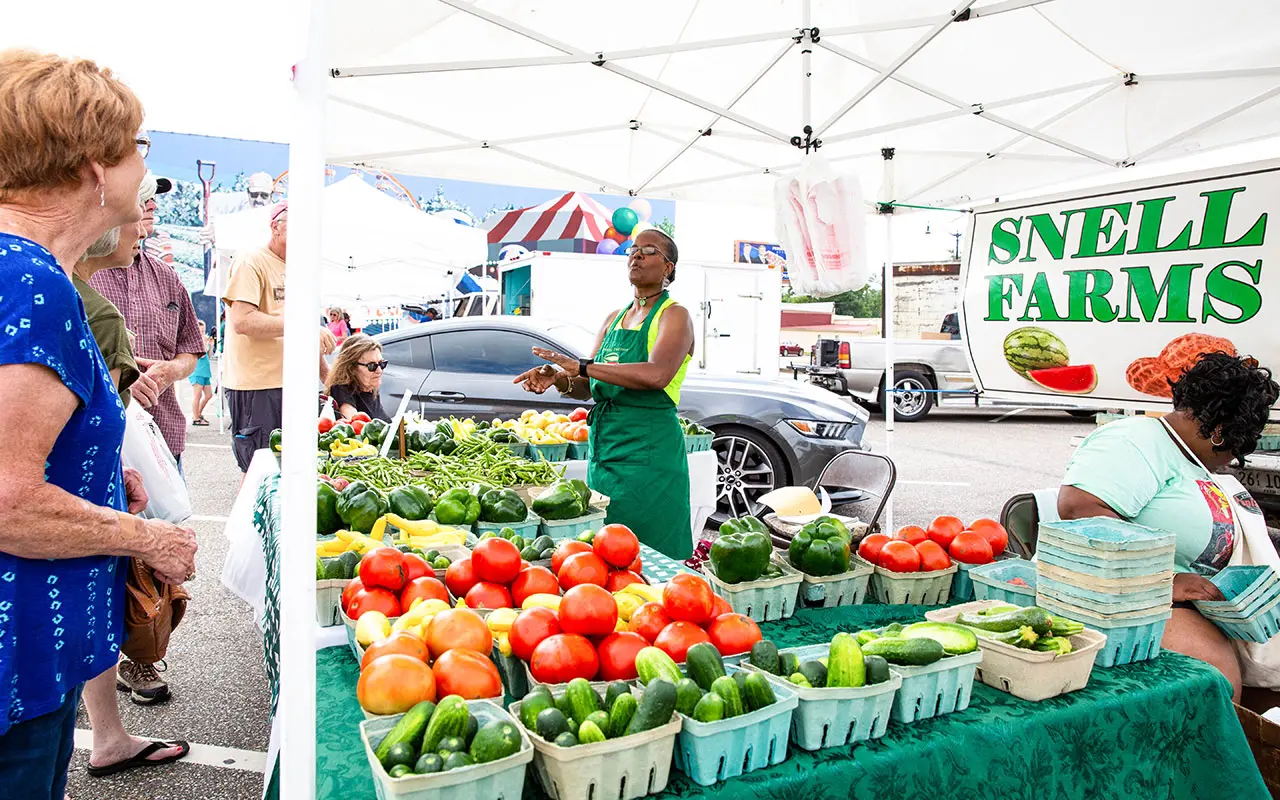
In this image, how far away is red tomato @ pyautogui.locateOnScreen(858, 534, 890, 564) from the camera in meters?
2.41

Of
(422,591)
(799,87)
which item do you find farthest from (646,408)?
(799,87)

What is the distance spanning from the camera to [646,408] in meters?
3.53

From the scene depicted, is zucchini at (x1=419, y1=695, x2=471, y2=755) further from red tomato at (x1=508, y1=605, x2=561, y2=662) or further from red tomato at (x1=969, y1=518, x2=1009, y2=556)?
red tomato at (x1=969, y1=518, x2=1009, y2=556)

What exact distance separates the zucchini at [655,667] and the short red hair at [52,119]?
1.36 m

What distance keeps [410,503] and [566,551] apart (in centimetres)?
98

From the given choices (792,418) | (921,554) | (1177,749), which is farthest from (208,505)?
(1177,749)

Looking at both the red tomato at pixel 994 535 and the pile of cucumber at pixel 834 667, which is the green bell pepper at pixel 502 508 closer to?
the pile of cucumber at pixel 834 667

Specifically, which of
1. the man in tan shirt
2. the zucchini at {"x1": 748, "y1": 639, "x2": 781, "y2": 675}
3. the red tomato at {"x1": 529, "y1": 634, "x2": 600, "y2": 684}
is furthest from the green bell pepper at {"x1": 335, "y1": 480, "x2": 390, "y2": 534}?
the man in tan shirt

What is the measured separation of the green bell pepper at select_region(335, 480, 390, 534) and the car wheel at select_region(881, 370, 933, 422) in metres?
12.8

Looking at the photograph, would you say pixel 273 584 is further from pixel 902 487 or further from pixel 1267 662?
pixel 902 487

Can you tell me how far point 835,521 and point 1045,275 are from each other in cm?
302

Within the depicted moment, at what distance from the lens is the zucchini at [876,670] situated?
1.53 meters

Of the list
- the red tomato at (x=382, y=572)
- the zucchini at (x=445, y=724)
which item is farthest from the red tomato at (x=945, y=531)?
the zucchini at (x=445, y=724)

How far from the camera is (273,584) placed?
2439 mm
